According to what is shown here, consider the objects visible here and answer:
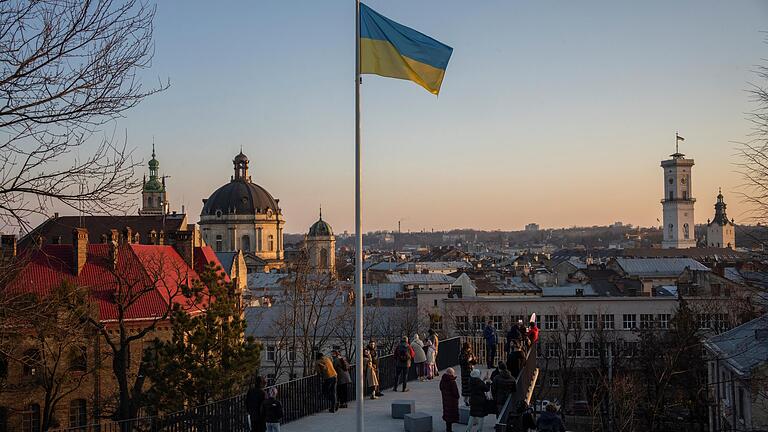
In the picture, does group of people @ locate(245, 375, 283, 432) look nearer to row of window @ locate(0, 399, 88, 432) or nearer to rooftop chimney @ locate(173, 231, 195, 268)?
row of window @ locate(0, 399, 88, 432)

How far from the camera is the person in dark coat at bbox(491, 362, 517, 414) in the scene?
1625 centimetres

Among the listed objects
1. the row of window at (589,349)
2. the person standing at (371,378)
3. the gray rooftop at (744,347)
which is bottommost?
the row of window at (589,349)

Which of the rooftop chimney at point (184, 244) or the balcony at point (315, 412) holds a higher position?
the rooftop chimney at point (184, 244)

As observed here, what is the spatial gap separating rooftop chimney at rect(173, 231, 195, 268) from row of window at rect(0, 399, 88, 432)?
43.8 feet

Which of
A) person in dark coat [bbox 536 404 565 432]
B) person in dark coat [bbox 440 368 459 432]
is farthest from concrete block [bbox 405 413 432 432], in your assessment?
person in dark coat [bbox 536 404 565 432]

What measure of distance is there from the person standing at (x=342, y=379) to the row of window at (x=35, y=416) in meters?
15.3

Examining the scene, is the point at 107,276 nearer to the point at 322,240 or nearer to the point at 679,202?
the point at 322,240

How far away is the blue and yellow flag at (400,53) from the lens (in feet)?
48.9

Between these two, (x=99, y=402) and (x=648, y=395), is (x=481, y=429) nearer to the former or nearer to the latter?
(x=99, y=402)

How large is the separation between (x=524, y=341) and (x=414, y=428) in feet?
15.4

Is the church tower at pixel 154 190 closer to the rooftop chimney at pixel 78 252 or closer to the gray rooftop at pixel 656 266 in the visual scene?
the gray rooftop at pixel 656 266

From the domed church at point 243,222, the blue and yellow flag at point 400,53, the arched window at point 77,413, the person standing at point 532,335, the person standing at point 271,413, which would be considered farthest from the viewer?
the domed church at point 243,222

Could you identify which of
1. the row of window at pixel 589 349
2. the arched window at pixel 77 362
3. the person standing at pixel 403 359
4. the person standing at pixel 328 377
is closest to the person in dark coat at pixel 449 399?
the person standing at pixel 328 377

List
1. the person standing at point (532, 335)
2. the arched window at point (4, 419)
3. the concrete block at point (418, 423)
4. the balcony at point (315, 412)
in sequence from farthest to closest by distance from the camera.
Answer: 1. the arched window at point (4, 419)
2. the person standing at point (532, 335)
3. the concrete block at point (418, 423)
4. the balcony at point (315, 412)
